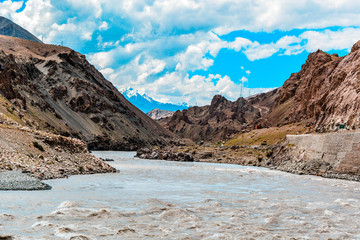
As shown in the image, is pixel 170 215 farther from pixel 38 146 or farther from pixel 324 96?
pixel 324 96

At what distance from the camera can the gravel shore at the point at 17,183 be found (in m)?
26.2

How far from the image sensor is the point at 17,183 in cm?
2712

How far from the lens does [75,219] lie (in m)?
17.7

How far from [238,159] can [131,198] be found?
75.6 metres

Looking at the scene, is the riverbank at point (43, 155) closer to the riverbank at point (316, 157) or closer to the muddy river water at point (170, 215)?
the muddy river water at point (170, 215)

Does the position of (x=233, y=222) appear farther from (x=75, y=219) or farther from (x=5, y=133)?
(x=5, y=133)

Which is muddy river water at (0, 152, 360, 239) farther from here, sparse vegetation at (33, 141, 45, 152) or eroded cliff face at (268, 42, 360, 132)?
eroded cliff face at (268, 42, 360, 132)

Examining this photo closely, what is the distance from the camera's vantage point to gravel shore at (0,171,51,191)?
26.2m

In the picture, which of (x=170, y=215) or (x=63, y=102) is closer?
(x=170, y=215)

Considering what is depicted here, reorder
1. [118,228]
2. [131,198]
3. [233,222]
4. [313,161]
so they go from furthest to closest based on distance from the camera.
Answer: [313,161] < [131,198] < [233,222] < [118,228]

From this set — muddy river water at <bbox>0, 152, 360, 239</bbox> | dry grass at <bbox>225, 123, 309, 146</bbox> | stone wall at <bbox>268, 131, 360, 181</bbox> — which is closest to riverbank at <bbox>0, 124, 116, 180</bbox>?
muddy river water at <bbox>0, 152, 360, 239</bbox>

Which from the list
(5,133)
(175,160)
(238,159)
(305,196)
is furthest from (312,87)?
(5,133)

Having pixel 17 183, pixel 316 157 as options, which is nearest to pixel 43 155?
pixel 17 183

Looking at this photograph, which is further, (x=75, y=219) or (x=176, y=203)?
(x=176, y=203)
